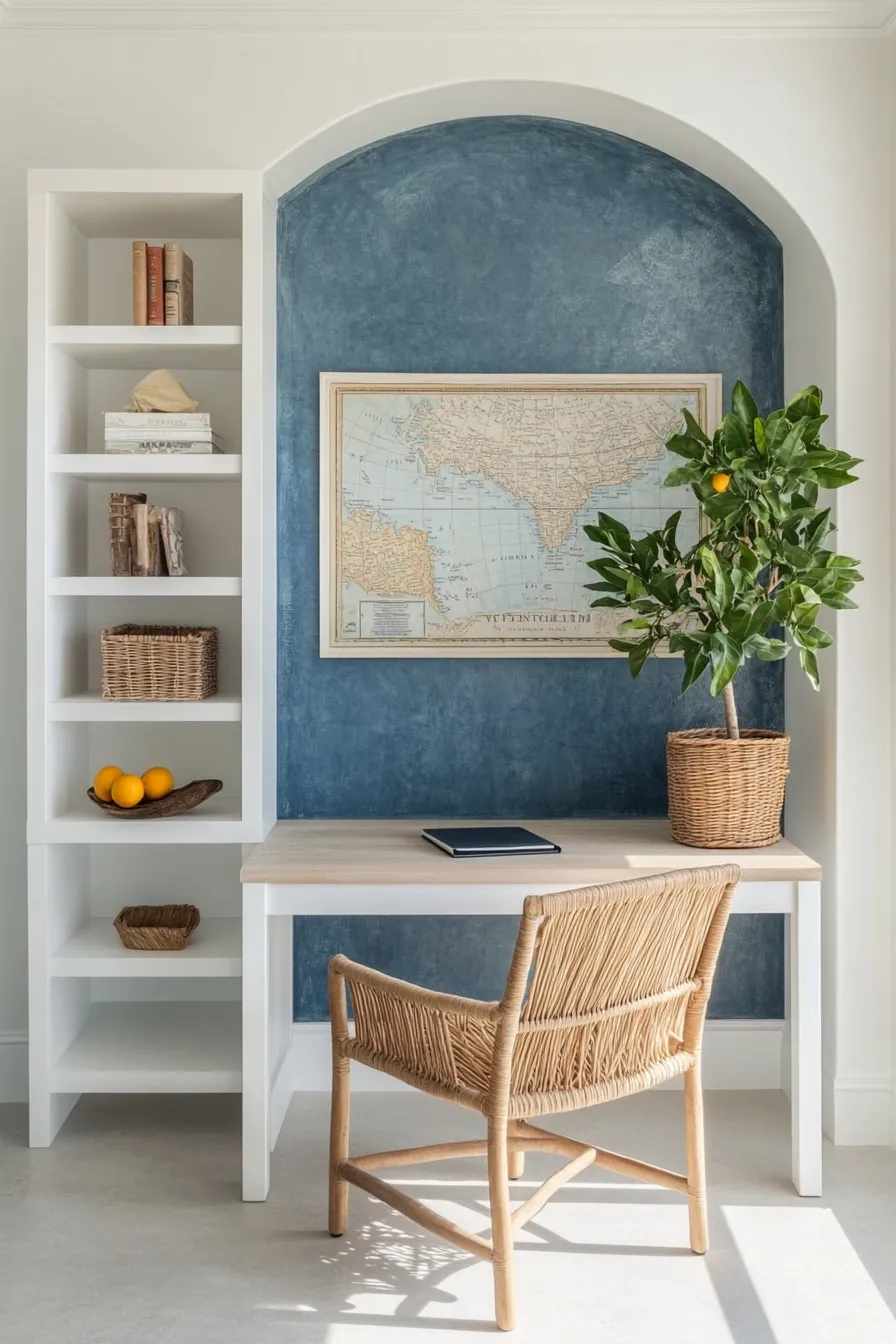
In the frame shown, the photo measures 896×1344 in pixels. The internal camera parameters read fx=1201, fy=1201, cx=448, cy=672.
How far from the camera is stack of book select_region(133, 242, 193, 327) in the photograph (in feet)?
9.53

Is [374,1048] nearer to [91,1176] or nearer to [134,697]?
[91,1176]

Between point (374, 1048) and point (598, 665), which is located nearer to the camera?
point (374, 1048)

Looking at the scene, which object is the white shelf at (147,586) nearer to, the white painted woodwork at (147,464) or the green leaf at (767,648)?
the white painted woodwork at (147,464)

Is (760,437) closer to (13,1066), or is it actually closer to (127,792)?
(127,792)

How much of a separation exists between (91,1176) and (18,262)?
228 centimetres

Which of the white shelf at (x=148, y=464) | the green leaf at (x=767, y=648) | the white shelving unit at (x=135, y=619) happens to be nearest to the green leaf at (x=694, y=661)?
the green leaf at (x=767, y=648)

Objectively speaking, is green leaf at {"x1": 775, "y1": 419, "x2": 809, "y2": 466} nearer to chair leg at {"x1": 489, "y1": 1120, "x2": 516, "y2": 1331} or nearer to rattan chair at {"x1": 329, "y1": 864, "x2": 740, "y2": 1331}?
rattan chair at {"x1": 329, "y1": 864, "x2": 740, "y2": 1331}

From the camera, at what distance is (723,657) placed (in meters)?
2.63

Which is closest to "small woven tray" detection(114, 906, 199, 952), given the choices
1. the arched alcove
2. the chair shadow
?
the arched alcove

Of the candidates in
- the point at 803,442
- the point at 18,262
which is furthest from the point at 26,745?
the point at 803,442

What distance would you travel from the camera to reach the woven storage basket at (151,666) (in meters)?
2.93

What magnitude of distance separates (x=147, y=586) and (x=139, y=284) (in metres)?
0.73

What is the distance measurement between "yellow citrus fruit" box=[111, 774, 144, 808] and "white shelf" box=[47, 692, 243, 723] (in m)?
0.15

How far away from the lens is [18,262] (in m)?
3.13
